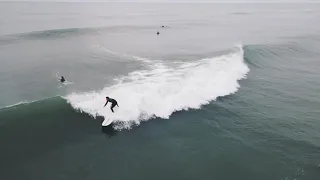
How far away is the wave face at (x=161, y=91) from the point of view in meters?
18.3

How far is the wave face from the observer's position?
1831cm

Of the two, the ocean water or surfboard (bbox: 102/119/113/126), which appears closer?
the ocean water

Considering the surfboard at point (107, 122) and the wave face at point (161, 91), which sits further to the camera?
the wave face at point (161, 91)

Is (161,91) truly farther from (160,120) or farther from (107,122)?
(107,122)

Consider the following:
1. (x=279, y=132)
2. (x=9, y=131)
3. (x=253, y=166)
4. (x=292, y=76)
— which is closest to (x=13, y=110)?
(x=9, y=131)

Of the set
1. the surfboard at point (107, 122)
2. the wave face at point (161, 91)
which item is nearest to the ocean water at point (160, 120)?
the wave face at point (161, 91)

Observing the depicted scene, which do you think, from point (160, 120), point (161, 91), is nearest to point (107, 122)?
point (160, 120)

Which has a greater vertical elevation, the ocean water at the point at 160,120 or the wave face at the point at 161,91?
the wave face at the point at 161,91

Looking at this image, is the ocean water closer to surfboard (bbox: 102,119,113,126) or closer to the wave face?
the wave face

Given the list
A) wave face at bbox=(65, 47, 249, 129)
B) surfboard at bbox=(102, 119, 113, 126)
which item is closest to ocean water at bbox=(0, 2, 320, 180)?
wave face at bbox=(65, 47, 249, 129)

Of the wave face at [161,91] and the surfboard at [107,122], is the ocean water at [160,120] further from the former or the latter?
the surfboard at [107,122]

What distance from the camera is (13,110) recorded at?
1816 centimetres

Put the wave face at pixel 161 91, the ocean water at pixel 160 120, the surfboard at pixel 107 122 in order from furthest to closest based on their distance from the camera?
the wave face at pixel 161 91 → the surfboard at pixel 107 122 → the ocean water at pixel 160 120

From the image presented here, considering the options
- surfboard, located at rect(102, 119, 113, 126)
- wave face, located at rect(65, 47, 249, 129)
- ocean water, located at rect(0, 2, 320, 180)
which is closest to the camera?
ocean water, located at rect(0, 2, 320, 180)
